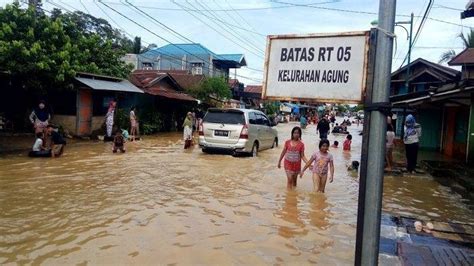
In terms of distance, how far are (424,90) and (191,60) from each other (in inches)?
1163

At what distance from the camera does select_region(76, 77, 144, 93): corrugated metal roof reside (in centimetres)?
1775

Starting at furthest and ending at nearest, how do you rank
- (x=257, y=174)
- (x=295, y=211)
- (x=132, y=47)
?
(x=132, y=47)
(x=257, y=174)
(x=295, y=211)

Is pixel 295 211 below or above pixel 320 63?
below

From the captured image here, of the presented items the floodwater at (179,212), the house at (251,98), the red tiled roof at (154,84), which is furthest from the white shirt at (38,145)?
the house at (251,98)

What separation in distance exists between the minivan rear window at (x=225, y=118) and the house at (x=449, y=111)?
4.95 metres

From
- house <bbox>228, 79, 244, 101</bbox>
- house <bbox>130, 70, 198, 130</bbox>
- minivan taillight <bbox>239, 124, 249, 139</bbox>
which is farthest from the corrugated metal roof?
house <bbox>228, 79, 244, 101</bbox>

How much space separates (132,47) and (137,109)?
3033cm

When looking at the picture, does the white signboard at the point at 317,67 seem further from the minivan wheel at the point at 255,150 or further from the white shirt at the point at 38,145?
the minivan wheel at the point at 255,150

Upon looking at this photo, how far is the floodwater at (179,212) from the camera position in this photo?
509 centimetres

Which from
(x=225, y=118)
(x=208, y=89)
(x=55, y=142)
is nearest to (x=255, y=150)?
(x=225, y=118)

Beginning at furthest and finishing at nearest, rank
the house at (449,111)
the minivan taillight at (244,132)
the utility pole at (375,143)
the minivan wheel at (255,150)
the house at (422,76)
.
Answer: the house at (422,76) → the minivan wheel at (255,150) → the minivan taillight at (244,132) → the house at (449,111) → the utility pole at (375,143)

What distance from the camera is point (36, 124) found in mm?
13477

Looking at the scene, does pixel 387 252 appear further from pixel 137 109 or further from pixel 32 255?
pixel 137 109

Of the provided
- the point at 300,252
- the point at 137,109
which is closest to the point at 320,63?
the point at 300,252
